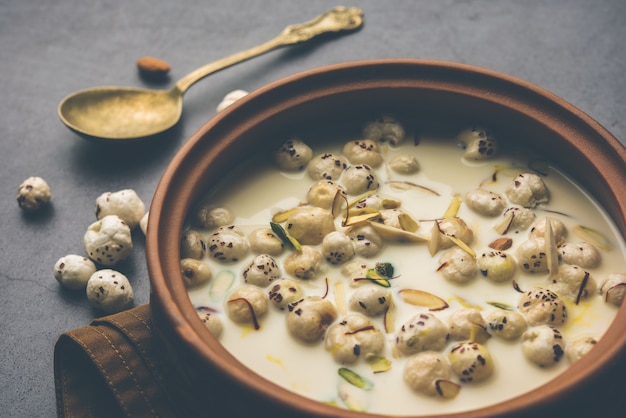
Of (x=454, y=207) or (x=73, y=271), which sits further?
(x=73, y=271)

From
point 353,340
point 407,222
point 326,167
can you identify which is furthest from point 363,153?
point 353,340

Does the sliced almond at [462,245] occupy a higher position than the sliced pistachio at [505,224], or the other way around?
the sliced pistachio at [505,224]

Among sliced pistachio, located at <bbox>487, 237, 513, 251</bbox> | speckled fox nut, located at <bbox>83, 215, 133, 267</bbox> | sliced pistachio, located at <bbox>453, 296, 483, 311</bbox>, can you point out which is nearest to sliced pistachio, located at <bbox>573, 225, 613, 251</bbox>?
sliced pistachio, located at <bbox>487, 237, 513, 251</bbox>

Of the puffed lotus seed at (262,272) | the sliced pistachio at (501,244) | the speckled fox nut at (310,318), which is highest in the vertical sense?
the sliced pistachio at (501,244)

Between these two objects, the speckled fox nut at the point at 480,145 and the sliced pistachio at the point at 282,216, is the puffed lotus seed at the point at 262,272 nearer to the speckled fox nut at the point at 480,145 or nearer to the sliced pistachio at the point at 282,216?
the sliced pistachio at the point at 282,216

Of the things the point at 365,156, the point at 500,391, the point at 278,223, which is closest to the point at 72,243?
the point at 278,223

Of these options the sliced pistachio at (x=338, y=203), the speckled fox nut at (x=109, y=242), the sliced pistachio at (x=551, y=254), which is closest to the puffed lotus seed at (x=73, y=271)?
the speckled fox nut at (x=109, y=242)

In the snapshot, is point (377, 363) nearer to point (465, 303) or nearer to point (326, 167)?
point (465, 303)
